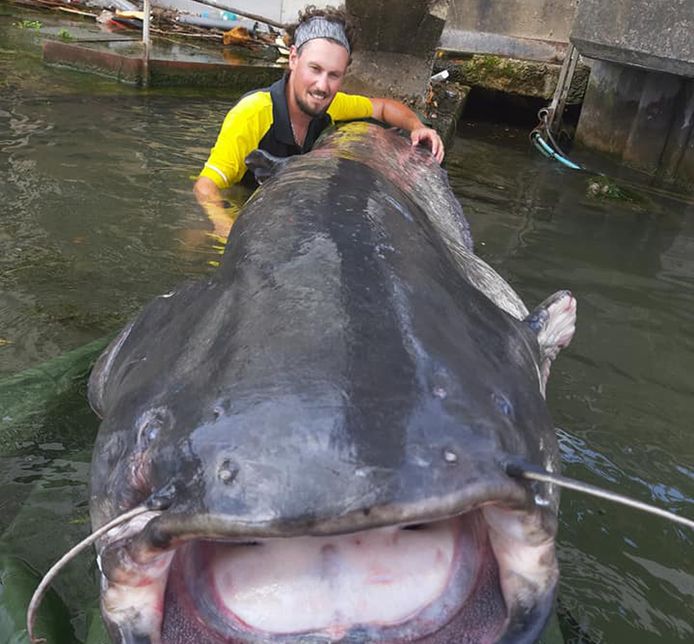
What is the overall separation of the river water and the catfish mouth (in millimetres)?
822

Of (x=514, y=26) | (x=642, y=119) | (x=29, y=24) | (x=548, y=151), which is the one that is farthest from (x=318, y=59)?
(x=29, y=24)

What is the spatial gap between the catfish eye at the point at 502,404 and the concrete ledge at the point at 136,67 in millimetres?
8366

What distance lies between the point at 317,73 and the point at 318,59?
7cm

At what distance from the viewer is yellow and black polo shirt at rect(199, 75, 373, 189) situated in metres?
4.00

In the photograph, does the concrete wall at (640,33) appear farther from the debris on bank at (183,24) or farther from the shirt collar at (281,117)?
the debris on bank at (183,24)

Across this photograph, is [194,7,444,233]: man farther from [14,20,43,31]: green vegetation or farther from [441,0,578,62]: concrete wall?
[14,20,43,31]: green vegetation

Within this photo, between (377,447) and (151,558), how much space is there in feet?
1.17

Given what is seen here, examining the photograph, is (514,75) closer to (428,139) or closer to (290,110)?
(428,139)

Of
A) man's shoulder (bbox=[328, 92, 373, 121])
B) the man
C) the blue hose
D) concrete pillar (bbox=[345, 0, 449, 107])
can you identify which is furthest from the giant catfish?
the blue hose

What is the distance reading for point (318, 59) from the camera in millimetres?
3963

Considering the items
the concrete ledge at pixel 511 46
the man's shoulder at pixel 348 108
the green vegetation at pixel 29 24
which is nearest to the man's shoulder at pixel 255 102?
the man's shoulder at pixel 348 108

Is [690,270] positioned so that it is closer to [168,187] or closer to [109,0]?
[168,187]

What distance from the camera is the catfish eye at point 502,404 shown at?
4.26ft

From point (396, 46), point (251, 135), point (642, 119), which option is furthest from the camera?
point (642, 119)
